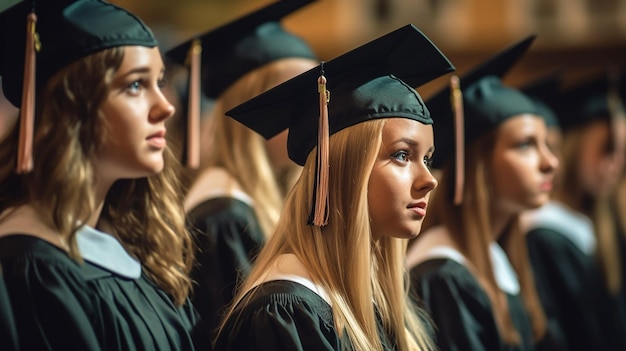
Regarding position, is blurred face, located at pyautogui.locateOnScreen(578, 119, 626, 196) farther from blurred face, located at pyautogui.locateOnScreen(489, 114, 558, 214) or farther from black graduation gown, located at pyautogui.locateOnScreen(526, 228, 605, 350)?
blurred face, located at pyautogui.locateOnScreen(489, 114, 558, 214)

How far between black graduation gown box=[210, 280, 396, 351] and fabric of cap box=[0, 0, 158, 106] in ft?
2.06

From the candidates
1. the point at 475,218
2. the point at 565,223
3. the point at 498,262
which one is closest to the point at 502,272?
the point at 498,262

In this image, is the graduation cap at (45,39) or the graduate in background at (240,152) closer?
the graduation cap at (45,39)

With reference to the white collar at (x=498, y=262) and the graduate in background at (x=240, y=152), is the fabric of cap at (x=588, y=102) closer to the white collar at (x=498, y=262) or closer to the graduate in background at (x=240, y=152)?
the white collar at (x=498, y=262)

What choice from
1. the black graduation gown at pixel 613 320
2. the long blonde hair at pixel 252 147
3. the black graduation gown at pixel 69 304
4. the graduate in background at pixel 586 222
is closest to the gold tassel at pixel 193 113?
the long blonde hair at pixel 252 147

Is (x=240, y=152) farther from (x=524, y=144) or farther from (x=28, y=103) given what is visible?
(x=28, y=103)

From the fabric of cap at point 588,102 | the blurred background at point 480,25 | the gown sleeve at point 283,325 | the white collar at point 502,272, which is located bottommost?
the gown sleeve at point 283,325

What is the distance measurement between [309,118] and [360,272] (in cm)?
36

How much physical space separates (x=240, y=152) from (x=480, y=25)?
5.93 metres

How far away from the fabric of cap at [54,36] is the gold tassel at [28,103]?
3 cm

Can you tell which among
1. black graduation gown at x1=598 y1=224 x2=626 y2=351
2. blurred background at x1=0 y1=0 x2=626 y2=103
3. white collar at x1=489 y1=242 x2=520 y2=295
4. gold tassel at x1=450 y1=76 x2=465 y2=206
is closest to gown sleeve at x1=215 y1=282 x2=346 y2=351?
gold tassel at x1=450 y1=76 x2=465 y2=206

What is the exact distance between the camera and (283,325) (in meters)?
1.87

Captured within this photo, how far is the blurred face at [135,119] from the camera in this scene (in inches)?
80.5

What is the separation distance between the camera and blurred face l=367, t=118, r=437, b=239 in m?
2.04
